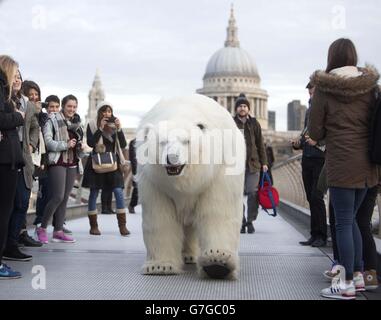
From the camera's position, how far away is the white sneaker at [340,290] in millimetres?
4793

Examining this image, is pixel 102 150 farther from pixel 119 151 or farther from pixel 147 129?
pixel 147 129

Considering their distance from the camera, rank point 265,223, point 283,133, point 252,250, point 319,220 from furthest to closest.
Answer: point 283,133 → point 265,223 → point 319,220 → point 252,250

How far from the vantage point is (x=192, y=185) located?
534 cm

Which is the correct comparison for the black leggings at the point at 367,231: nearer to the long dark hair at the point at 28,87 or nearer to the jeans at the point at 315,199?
the jeans at the point at 315,199

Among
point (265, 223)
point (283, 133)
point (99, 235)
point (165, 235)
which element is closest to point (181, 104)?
point (165, 235)

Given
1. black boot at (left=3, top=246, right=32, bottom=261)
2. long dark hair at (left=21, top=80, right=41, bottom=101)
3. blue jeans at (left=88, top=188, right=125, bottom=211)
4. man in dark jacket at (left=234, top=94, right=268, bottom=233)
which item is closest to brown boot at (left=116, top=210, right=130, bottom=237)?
blue jeans at (left=88, top=188, right=125, bottom=211)

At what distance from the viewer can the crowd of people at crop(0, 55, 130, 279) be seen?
547 centimetres

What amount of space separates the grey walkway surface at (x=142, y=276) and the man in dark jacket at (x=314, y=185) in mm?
284

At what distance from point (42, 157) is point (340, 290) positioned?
424 cm

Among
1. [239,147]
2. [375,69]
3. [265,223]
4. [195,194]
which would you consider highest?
[375,69]

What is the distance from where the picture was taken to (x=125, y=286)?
16.9 ft

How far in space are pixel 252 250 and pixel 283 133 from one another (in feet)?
370

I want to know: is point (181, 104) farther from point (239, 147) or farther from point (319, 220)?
point (319, 220)

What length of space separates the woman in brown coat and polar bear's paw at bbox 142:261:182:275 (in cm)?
138
